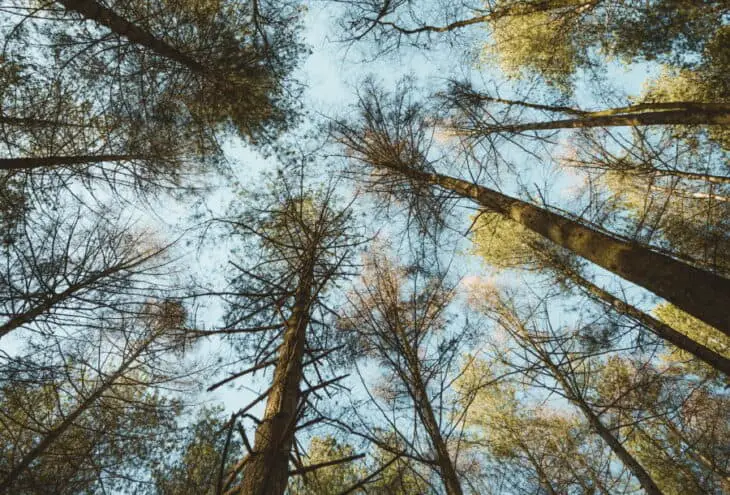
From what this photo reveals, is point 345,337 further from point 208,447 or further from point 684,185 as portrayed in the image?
point 684,185

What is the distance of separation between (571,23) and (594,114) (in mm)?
2540

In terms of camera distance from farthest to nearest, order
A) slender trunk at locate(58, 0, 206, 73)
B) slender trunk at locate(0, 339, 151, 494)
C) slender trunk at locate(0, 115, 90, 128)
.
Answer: slender trunk at locate(0, 115, 90, 128)
slender trunk at locate(58, 0, 206, 73)
slender trunk at locate(0, 339, 151, 494)

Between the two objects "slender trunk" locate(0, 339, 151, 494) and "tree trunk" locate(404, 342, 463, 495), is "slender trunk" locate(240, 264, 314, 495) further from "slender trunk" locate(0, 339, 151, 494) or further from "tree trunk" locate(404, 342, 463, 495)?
"slender trunk" locate(0, 339, 151, 494)

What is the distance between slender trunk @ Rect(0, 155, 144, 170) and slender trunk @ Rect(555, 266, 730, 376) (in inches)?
268

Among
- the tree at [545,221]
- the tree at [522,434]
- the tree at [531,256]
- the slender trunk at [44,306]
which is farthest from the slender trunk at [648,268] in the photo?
the slender trunk at [44,306]

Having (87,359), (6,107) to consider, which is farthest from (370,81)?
(87,359)

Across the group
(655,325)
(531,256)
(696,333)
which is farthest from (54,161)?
(696,333)

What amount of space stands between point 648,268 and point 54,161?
6556mm

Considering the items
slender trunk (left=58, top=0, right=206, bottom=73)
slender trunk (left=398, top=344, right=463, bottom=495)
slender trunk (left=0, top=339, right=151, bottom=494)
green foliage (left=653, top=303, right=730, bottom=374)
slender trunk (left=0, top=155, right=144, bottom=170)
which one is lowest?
slender trunk (left=398, top=344, right=463, bottom=495)

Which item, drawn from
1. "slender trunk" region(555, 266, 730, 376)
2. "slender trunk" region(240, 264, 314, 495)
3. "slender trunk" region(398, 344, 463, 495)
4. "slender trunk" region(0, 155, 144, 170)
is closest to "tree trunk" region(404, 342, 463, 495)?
"slender trunk" region(398, 344, 463, 495)

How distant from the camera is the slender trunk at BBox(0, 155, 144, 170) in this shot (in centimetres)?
407

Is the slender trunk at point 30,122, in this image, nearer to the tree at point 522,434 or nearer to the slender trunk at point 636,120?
the slender trunk at point 636,120

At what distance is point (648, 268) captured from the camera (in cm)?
260

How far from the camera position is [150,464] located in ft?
19.7
